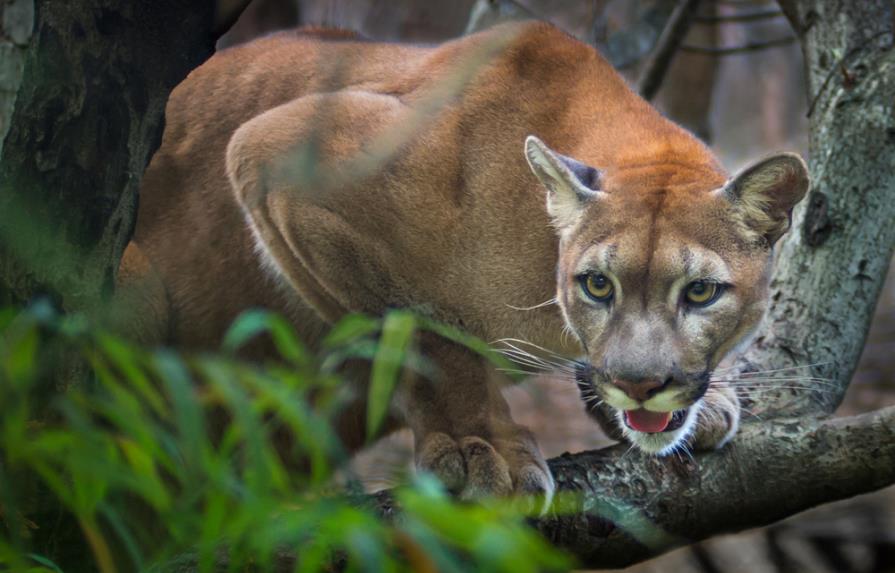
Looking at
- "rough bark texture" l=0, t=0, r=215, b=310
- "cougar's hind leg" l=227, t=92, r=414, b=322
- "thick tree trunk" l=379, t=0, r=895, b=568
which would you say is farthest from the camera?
"cougar's hind leg" l=227, t=92, r=414, b=322

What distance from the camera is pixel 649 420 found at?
10.5ft

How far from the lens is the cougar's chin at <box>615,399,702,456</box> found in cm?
322

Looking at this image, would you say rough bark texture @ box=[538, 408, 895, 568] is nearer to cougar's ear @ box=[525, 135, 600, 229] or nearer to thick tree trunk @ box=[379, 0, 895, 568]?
thick tree trunk @ box=[379, 0, 895, 568]

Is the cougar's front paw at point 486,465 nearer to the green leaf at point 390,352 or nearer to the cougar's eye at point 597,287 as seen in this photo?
the cougar's eye at point 597,287

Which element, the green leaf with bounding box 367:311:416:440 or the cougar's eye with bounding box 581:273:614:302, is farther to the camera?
the cougar's eye with bounding box 581:273:614:302

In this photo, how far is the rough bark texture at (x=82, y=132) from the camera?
2.76m

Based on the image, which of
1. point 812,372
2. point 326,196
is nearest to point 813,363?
point 812,372

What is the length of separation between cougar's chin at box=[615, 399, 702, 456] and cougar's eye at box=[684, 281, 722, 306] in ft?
0.94

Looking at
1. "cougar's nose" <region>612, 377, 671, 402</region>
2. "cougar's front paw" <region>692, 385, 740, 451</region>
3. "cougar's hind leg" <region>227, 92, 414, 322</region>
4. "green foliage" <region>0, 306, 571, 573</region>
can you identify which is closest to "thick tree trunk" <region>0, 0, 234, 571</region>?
"green foliage" <region>0, 306, 571, 573</region>

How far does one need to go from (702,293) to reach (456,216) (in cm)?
90

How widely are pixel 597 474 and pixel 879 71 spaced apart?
6.19 ft

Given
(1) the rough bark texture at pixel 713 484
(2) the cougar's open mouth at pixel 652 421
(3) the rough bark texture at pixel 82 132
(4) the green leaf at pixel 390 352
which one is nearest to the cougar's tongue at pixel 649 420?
(2) the cougar's open mouth at pixel 652 421

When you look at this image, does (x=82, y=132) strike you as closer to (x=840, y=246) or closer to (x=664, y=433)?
(x=664, y=433)

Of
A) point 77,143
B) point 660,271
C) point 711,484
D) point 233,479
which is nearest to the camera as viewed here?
point 233,479
